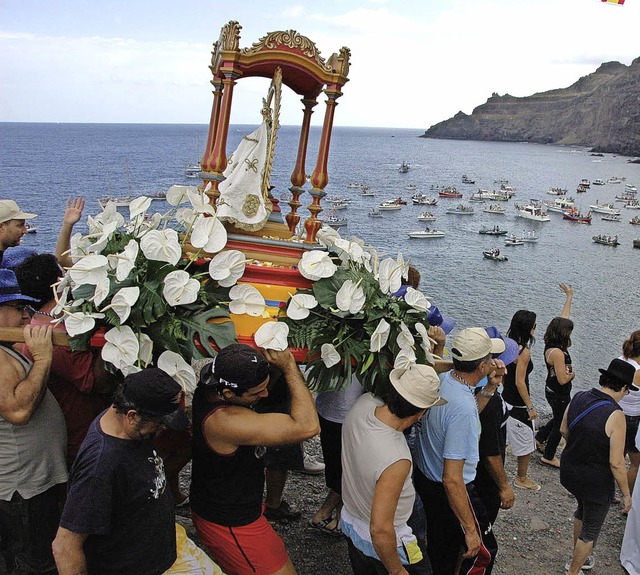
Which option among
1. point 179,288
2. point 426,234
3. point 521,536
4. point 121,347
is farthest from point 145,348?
point 426,234

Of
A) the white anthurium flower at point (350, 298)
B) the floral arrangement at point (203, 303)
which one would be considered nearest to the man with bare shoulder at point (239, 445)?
the floral arrangement at point (203, 303)

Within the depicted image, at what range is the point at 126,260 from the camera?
12.8 ft

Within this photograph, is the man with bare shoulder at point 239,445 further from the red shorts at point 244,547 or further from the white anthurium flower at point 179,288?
the white anthurium flower at point 179,288

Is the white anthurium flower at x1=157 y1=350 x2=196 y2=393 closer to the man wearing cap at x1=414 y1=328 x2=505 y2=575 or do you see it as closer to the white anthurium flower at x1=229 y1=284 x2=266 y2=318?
the white anthurium flower at x1=229 y1=284 x2=266 y2=318

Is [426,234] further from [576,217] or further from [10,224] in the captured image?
[10,224]

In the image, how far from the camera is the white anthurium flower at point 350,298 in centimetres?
412

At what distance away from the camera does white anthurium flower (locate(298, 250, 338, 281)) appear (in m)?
4.31

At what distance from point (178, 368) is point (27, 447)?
1170 mm

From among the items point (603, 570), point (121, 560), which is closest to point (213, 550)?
point (121, 560)

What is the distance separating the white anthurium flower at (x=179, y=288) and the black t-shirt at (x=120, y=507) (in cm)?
88

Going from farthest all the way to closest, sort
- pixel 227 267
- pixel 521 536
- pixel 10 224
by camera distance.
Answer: pixel 521 536
pixel 10 224
pixel 227 267

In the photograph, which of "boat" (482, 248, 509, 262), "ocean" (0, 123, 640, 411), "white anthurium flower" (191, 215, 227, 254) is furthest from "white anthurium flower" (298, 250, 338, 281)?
"boat" (482, 248, 509, 262)

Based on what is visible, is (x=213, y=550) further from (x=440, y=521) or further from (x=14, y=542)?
(x=440, y=521)

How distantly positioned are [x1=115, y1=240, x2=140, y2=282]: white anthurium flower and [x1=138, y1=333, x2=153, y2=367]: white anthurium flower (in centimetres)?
39
